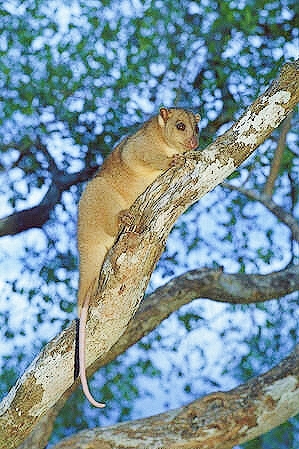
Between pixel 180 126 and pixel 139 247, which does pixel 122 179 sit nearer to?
pixel 180 126

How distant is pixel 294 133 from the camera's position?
20.7ft

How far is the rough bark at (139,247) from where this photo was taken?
3021mm

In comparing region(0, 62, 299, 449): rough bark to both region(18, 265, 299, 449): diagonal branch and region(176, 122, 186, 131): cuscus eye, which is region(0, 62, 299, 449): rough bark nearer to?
region(176, 122, 186, 131): cuscus eye

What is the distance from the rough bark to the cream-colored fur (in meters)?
0.34

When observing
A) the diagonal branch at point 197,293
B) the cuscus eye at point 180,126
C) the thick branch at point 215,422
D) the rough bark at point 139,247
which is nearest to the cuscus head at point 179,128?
the cuscus eye at point 180,126

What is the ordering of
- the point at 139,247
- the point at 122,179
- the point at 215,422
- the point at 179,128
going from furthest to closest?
the point at 215,422
the point at 179,128
the point at 122,179
the point at 139,247

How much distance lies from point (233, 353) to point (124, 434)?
7.54ft

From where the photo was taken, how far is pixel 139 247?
3010 millimetres

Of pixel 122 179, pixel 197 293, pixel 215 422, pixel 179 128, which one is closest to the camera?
pixel 122 179

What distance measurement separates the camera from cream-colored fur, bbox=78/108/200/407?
3.67 m

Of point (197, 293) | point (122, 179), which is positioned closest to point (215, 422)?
point (197, 293)

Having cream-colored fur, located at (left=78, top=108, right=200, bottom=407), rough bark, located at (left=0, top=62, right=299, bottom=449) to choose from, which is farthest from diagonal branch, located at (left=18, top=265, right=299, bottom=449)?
rough bark, located at (left=0, top=62, right=299, bottom=449)

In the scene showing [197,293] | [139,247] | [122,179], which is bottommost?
[197,293]

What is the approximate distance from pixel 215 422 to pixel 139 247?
1.72m
